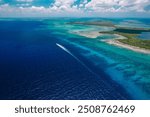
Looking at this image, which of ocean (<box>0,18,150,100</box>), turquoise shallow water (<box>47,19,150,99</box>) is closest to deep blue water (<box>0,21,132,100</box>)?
ocean (<box>0,18,150,100</box>)

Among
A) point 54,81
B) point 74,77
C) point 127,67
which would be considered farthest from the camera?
point 127,67

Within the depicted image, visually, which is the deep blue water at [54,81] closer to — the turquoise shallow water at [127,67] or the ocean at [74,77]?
the ocean at [74,77]

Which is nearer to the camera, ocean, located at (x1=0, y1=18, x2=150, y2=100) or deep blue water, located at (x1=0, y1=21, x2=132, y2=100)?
deep blue water, located at (x1=0, y1=21, x2=132, y2=100)

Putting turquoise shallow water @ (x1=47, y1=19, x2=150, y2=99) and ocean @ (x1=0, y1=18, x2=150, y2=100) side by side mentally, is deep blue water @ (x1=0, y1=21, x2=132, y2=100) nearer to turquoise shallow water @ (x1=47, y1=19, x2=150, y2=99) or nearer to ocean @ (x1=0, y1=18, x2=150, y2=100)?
ocean @ (x1=0, y1=18, x2=150, y2=100)

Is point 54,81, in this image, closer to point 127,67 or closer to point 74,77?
point 74,77

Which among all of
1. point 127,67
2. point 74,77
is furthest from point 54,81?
point 127,67

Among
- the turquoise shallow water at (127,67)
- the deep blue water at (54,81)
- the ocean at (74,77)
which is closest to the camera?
the deep blue water at (54,81)

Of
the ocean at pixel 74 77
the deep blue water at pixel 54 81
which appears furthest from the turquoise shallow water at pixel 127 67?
the deep blue water at pixel 54 81

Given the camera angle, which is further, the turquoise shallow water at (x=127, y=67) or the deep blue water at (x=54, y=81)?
the turquoise shallow water at (x=127, y=67)

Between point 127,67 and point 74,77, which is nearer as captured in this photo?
point 74,77

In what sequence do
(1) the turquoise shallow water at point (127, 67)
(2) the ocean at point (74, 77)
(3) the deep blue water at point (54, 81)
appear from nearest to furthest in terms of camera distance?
(3) the deep blue water at point (54, 81) → (2) the ocean at point (74, 77) → (1) the turquoise shallow water at point (127, 67)

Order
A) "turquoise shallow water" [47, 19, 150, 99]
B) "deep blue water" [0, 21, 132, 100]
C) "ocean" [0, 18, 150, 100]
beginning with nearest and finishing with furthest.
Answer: "deep blue water" [0, 21, 132, 100]
"ocean" [0, 18, 150, 100]
"turquoise shallow water" [47, 19, 150, 99]

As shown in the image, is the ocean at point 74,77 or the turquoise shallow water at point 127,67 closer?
the ocean at point 74,77
